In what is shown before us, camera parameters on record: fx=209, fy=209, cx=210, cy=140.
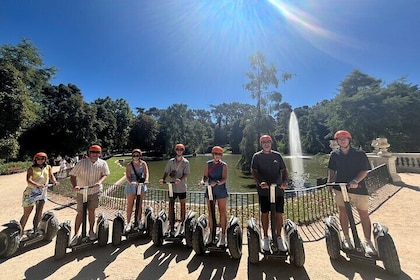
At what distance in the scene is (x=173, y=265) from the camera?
3395 millimetres

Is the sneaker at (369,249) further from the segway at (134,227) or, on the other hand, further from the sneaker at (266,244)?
the segway at (134,227)

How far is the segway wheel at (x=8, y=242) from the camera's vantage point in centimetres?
370

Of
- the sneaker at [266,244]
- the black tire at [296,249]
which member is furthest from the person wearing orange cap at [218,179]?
the black tire at [296,249]

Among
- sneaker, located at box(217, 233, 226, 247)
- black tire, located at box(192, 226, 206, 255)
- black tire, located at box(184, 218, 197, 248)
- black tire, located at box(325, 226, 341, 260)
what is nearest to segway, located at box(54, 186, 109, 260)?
black tire, located at box(184, 218, 197, 248)

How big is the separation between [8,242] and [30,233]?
1.56 feet

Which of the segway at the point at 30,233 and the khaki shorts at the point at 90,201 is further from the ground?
the khaki shorts at the point at 90,201

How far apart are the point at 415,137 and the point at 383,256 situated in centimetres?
2553

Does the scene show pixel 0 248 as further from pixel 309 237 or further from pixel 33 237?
pixel 309 237

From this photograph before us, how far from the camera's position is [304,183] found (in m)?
14.7

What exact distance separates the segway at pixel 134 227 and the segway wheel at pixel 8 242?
65.1 inches

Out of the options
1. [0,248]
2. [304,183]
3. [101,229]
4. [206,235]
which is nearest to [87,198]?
[101,229]

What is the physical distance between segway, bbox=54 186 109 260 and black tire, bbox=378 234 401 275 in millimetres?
4587

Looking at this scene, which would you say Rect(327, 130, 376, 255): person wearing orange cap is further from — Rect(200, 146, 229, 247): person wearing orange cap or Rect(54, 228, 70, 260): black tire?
Rect(54, 228, 70, 260): black tire

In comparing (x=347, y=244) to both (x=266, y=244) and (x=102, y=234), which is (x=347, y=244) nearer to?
(x=266, y=244)
